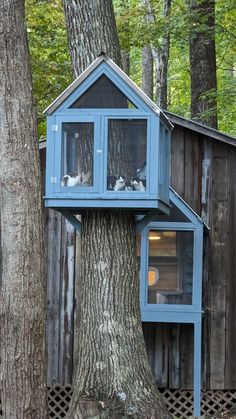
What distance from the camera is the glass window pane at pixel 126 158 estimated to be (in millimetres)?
5625

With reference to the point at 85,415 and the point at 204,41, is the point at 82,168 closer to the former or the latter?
the point at 85,415

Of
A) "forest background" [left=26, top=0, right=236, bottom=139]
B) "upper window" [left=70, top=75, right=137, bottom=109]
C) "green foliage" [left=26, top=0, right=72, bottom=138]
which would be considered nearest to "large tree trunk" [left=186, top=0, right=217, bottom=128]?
"forest background" [left=26, top=0, right=236, bottom=139]

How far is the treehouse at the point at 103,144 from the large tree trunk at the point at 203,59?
6.26 meters

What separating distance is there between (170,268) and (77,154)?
8.28 feet

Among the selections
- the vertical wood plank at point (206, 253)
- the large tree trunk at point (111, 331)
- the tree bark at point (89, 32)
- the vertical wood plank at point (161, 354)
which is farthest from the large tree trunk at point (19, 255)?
the vertical wood plank at point (206, 253)

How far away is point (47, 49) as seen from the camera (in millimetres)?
14727

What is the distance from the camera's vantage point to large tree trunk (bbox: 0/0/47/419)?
17.8ft

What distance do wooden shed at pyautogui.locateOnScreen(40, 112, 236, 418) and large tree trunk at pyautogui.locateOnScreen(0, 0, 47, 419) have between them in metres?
2.68

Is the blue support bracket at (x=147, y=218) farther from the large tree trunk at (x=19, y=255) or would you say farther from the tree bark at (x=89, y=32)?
the tree bark at (x=89, y=32)

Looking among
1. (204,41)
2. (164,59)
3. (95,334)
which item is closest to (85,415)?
(95,334)

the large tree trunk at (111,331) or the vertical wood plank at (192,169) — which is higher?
the vertical wood plank at (192,169)

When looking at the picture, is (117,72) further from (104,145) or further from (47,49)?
(47,49)

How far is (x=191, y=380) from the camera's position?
809 centimetres

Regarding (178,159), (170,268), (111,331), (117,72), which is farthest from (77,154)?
(178,159)
